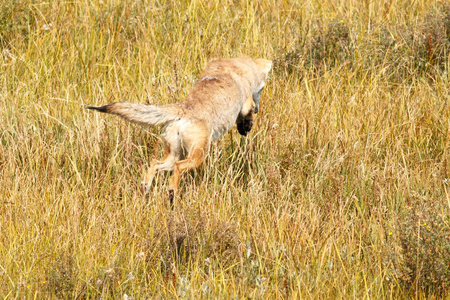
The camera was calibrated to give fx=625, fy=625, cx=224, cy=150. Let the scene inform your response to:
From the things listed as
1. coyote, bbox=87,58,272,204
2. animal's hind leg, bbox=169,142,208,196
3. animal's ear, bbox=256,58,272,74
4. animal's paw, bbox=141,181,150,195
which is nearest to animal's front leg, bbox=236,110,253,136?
coyote, bbox=87,58,272,204

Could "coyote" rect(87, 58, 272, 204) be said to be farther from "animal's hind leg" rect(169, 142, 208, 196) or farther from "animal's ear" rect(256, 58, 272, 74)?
"animal's ear" rect(256, 58, 272, 74)

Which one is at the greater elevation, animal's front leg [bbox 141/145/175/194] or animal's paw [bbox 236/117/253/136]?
animal's paw [bbox 236/117/253/136]

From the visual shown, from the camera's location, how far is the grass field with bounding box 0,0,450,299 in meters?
3.38

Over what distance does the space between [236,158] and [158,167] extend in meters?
0.82

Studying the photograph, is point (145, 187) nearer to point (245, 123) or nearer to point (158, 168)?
point (158, 168)

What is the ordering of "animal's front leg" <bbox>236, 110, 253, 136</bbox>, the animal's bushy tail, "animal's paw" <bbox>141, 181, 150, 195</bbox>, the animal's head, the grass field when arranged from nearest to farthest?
the grass field → the animal's bushy tail → "animal's paw" <bbox>141, 181, 150, 195</bbox> → "animal's front leg" <bbox>236, 110, 253, 136</bbox> → the animal's head

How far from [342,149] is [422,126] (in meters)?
0.75

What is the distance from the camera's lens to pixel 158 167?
4391mm

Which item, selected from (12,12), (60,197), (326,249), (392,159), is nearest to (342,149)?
(392,159)

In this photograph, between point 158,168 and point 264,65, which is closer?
point 158,168

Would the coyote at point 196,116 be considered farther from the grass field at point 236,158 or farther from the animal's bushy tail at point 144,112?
the grass field at point 236,158

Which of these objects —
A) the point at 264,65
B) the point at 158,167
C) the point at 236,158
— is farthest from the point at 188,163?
the point at 264,65

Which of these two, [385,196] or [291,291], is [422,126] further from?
[291,291]

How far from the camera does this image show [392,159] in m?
4.67
